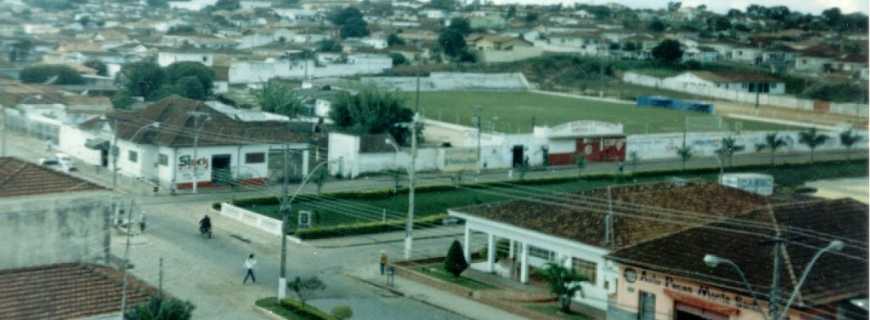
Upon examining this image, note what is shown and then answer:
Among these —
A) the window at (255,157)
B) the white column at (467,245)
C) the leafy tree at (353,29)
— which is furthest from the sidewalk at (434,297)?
the leafy tree at (353,29)

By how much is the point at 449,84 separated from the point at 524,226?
164ft

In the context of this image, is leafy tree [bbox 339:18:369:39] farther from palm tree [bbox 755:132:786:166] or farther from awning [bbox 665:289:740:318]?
awning [bbox 665:289:740:318]

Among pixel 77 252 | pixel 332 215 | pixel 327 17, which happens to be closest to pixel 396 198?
pixel 332 215

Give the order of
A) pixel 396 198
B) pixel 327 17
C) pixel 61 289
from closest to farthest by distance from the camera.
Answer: pixel 61 289 < pixel 396 198 < pixel 327 17

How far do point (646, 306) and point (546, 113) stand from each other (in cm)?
3860

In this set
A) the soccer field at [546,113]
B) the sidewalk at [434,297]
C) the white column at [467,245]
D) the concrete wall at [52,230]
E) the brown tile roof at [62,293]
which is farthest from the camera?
the soccer field at [546,113]

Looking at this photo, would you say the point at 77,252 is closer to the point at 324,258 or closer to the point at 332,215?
the point at 324,258

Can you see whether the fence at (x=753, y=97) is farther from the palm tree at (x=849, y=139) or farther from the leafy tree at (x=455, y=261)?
the leafy tree at (x=455, y=261)

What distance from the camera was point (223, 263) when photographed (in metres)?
23.8

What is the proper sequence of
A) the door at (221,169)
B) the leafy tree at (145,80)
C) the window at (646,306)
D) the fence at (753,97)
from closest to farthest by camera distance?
1. the window at (646,306)
2. the door at (221,169)
3. the leafy tree at (145,80)
4. the fence at (753,97)

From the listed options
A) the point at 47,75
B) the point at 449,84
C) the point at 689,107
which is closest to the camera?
the point at 47,75

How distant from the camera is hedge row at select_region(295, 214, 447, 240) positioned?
2662 cm

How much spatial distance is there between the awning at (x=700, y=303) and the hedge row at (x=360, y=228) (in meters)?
10.7

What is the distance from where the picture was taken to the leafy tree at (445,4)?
5915 inches
